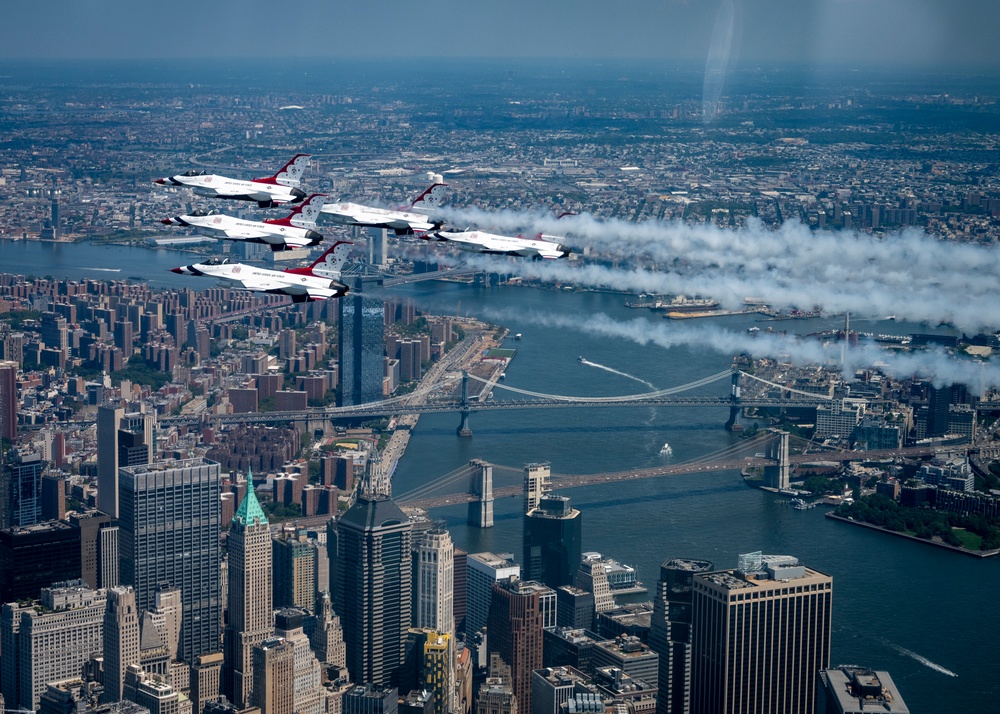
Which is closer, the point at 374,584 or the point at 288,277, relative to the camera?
the point at 288,277

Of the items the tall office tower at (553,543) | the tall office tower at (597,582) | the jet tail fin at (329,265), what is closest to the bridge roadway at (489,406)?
the tall office tower at (553,543)

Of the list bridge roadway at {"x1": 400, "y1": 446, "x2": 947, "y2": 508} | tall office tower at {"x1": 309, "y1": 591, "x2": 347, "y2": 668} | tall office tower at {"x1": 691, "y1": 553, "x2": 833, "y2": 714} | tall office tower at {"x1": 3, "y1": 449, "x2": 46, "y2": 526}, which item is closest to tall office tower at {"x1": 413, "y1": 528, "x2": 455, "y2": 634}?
tall office tower at {"x1": 309, "y1": 591, "x2": 347, "y2": 668}

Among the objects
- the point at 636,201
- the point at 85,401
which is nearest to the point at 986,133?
the point at 636,201

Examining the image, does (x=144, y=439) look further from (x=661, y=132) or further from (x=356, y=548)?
(x=661, y=132)

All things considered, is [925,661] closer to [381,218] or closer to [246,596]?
[246,596]

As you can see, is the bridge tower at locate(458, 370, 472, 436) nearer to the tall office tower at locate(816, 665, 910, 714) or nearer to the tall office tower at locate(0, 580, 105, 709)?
the tall office tower at locate(0, 580, 105, 709)

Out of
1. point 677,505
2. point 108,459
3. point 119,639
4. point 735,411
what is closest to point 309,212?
point 119,639

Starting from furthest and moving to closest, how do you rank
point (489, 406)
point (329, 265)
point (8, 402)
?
point (489, 406), point (8, 402), point (329, 265)
